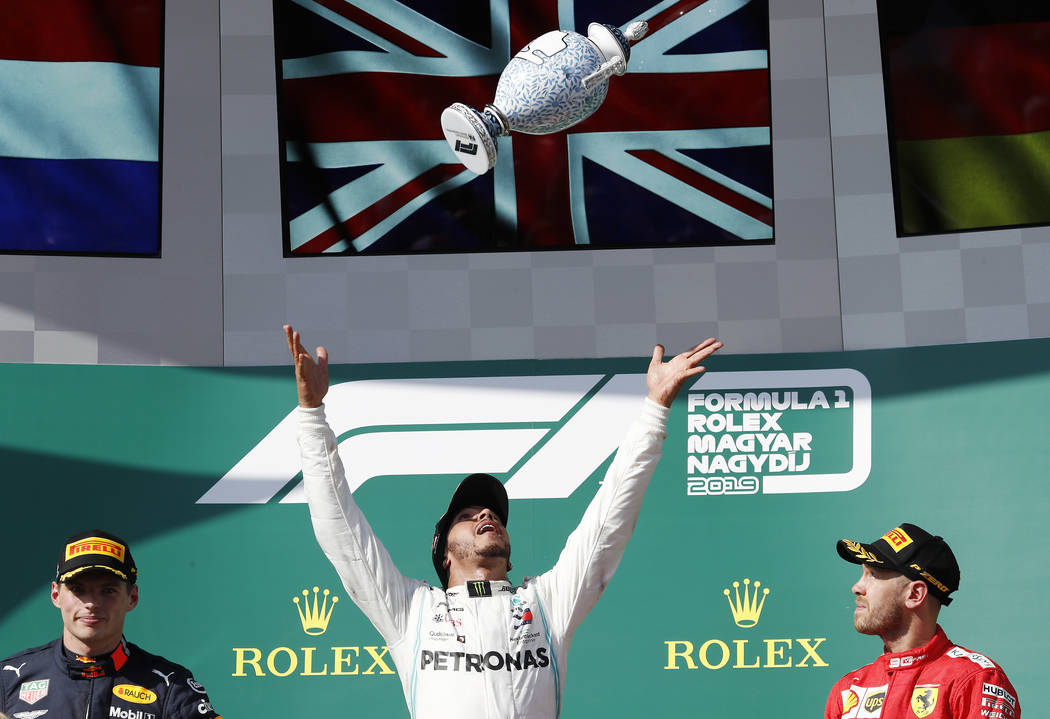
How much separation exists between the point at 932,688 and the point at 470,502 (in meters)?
1.23

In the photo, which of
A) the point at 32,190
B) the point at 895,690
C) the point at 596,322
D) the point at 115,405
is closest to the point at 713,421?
the point at 596,322

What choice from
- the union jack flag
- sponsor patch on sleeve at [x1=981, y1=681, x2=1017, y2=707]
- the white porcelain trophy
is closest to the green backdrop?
the union jack flag

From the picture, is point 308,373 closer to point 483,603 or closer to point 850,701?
point 483,603

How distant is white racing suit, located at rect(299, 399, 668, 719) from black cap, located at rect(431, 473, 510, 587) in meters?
0.17

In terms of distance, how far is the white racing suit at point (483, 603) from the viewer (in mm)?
2564

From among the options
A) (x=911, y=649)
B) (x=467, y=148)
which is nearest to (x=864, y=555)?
(x=911, y=649)

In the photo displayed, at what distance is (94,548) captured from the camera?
271cm

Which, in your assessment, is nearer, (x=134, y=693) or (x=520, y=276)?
(x=134, y=693)

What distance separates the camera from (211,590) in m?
4.30

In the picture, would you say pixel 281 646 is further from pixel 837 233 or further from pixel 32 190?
pixel 837 233

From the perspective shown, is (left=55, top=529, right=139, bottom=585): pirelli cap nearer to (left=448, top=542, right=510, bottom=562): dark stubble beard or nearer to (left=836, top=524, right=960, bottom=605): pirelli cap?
(left=448, top=542, right=510, bottom=562): dark stubble beard

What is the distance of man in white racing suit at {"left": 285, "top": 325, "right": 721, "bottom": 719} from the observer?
2557 millimetres

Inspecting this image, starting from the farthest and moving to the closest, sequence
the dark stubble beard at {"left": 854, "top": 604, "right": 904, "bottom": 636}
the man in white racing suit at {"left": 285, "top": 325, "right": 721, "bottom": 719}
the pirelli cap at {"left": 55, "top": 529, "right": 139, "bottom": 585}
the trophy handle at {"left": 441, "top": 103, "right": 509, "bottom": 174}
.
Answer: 1. the dark stubble beard at {"left": 854, "top": 604, "right": 904, "bottom": 636}
2. the pirelli cap at {"left": 55, "top": 529, "right": 139, "bottom": 585}
3. the man in white racing suit at {"left": 285, "top": 325, "right": 721, "bottom": 719}
4. the trophy handle at {"left": 441, "top": 103, "right": 509, "bottom": 174}

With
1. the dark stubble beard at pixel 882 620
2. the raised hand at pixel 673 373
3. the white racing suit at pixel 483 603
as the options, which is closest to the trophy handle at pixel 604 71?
the raised hand at pixel 673 373
